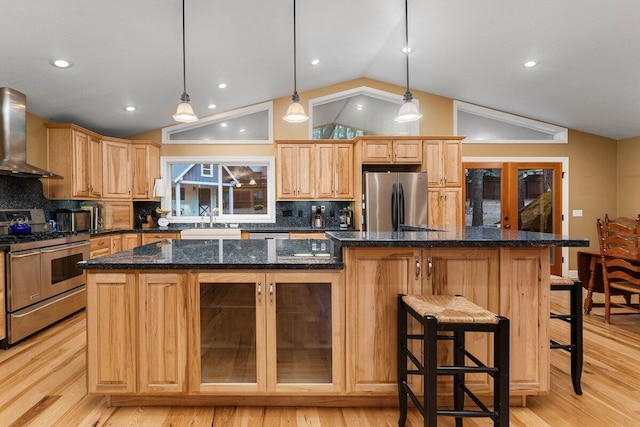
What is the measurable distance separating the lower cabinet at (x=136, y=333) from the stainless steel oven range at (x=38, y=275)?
66.3 inches

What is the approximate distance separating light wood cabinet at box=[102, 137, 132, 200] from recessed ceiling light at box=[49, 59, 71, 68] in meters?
1.55

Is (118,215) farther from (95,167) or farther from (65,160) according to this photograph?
(65,160)

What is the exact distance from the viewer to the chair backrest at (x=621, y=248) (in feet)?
11.0

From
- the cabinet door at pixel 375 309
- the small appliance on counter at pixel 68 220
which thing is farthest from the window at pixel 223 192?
the cabinet door at pixel 375 309

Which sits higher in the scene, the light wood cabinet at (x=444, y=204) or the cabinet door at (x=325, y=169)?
the cabinet door at (x=325, y=169)

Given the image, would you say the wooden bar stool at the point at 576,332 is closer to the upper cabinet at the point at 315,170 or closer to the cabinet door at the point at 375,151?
the cabinet door at the point at 375,151

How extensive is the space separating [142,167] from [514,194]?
590cm

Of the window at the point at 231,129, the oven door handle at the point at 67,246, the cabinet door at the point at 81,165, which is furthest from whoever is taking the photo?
the window at the point at 231,129

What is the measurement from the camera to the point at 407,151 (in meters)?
5.01

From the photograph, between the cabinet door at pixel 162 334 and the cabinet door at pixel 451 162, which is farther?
the cabinet door at pixel 451 162

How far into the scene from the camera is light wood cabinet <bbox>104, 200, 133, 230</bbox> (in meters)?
5.05

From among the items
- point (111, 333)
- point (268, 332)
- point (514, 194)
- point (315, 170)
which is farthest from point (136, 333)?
point (514, 194)

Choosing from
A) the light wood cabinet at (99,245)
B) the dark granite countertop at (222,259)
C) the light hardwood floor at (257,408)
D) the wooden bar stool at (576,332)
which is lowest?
the light hardwood floor at (257,408)

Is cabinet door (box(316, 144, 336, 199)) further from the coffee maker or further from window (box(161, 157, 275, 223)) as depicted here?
window (box(161, 157, 275, 223))
